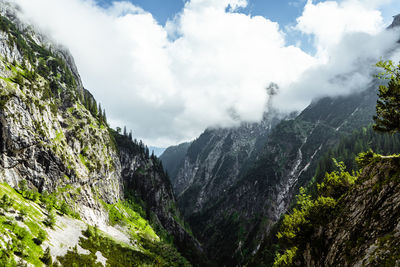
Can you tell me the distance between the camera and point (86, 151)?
519ft

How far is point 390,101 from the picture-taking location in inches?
1079

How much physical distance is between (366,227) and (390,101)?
1568 cm

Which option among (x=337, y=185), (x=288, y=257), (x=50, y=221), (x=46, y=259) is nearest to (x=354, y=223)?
(x=337, y=185)

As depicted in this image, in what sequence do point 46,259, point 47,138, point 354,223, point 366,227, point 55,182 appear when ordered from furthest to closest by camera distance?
point 47,138 → point 55,182 → point 46,259 → point 354,223 → point 366,227

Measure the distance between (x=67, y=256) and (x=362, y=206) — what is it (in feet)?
256

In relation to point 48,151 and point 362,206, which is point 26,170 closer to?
point 48,151

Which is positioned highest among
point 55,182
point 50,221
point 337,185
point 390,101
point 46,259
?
point 390,101

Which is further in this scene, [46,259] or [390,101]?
[46,259]

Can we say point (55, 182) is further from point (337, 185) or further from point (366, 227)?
point (366, 227)

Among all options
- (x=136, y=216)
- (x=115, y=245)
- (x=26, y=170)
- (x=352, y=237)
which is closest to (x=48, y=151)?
(x=26, y=170)

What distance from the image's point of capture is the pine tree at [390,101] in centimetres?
2477

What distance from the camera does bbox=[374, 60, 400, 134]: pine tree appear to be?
81.3 ft

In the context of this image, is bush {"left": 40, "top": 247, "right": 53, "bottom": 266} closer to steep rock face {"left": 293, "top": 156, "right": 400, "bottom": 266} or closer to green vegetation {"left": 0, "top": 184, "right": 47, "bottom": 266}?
green vegetation {"left": 0, "top": 184, "right": 47, "bottom": 266}

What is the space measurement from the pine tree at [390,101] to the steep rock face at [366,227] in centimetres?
429
